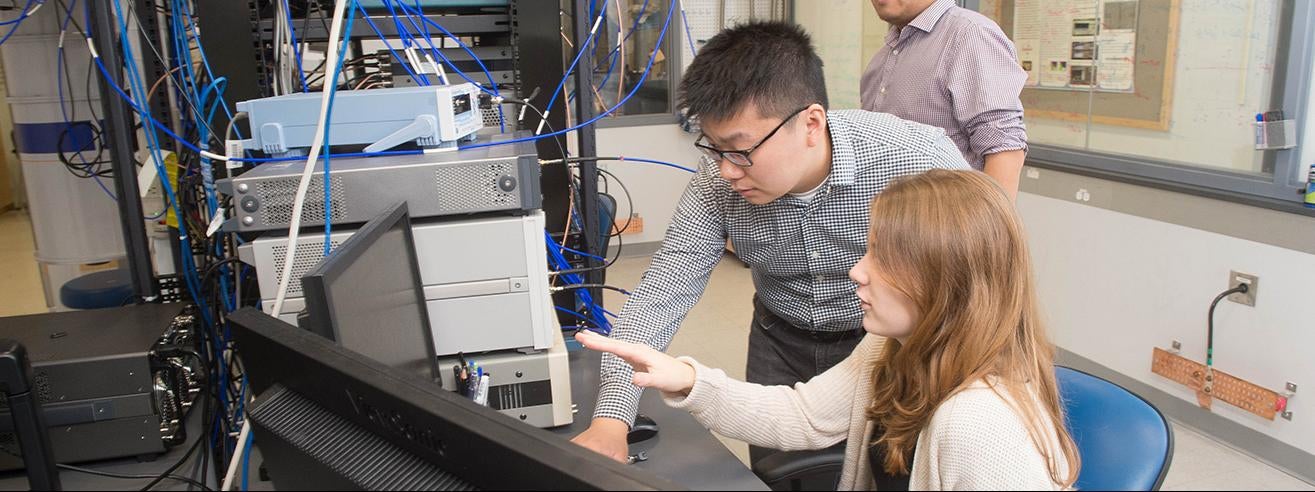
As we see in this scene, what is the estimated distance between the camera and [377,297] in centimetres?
93

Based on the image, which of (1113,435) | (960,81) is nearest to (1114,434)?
(1113,435)

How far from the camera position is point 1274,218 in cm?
245

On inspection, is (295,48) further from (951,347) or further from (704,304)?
(704,304)

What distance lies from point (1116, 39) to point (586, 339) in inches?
107

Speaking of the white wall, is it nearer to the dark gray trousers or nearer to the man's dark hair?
the dark gray trousers

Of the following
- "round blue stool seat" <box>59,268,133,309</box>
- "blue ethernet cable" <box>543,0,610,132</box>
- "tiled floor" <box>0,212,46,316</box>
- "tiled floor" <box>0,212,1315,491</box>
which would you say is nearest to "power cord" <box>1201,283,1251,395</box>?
"tiled floor" <box>0,212,1315,491</box>

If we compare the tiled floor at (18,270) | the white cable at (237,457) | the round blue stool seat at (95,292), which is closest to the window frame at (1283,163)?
the white cable at (237,457)

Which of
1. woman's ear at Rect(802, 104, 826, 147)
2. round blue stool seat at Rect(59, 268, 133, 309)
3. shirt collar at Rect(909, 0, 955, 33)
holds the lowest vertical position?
round blue stool seat at Rect(59, 268, 133, 309)

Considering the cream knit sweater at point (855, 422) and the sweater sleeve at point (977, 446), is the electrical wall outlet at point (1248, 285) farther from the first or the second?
the sweater sleeve at point (977, 446)

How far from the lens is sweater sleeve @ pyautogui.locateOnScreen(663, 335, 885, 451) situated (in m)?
1.24

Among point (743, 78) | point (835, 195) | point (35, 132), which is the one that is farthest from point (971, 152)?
point (35, 132)

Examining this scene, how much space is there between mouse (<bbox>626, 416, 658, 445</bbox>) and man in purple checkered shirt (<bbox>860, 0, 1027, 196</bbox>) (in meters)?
1.05

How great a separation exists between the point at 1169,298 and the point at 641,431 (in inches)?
88.2

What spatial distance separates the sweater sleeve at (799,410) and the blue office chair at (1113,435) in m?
0.11
